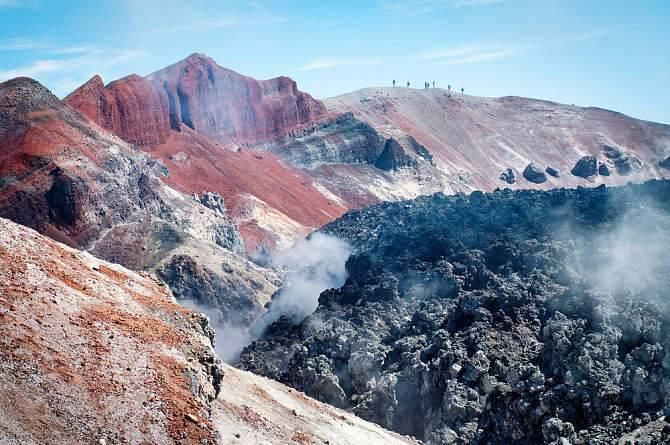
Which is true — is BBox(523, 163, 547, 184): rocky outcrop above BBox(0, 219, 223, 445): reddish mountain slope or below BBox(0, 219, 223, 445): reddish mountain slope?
above

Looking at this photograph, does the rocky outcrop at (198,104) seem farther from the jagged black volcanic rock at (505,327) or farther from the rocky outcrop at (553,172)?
the rocky outcrop at (553,172)

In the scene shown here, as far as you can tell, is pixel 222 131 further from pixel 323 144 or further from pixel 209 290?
pixel 209 290

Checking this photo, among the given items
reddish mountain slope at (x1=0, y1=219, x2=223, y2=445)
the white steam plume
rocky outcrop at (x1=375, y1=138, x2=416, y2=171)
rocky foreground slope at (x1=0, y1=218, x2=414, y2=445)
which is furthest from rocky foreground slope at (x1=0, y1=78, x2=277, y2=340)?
rocky outcrop at (x1=375, y1=138, x2=416, y2=171)

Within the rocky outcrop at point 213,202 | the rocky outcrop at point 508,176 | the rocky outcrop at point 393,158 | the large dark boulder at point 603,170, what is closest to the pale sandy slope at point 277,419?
the rocky outcrop at point 213,202

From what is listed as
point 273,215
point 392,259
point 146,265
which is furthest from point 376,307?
point 273,215

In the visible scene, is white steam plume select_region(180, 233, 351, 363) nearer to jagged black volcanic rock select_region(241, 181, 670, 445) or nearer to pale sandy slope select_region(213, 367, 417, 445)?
jagged black volcanic rock select_region(241, 181, 670, 445)

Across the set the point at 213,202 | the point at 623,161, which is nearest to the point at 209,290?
the point at 213,202
